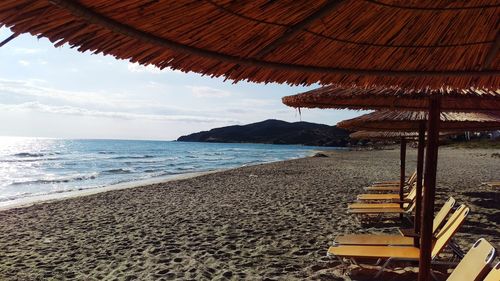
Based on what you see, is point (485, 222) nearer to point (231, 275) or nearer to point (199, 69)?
point (231, 275)

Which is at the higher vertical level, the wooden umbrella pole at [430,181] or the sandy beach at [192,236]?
the wooden umbrella pole at [430,181]

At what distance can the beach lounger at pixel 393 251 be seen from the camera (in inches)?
180

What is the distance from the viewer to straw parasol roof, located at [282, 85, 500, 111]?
3.37 metres

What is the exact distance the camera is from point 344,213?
9.38m

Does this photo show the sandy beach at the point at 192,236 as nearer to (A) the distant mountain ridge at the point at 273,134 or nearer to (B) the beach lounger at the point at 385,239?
(B) the beach lounger at the point at 385,239

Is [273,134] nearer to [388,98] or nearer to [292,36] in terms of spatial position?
[388,98]

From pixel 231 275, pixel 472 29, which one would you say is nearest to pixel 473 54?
pixel 472 29

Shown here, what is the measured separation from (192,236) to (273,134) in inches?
Result: 5740

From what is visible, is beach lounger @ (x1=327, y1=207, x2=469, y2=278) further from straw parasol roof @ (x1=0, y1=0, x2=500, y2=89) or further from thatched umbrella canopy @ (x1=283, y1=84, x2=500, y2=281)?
straw parasol roof @ (x1=0, y1=0, x2=500, y2=89)

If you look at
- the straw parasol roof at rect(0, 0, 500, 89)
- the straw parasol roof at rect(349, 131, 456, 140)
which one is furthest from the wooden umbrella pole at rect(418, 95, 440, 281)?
the straw parasol roof at rect(349, 131, 456, 140)

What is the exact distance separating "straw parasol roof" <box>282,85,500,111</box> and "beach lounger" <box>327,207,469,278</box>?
1224 mm

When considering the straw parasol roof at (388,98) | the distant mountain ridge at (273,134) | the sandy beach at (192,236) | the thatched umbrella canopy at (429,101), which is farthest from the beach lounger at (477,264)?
the distant mountain ridge at (273,134)

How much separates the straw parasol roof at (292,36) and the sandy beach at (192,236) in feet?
11.1

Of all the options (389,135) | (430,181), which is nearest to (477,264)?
(430,181)
